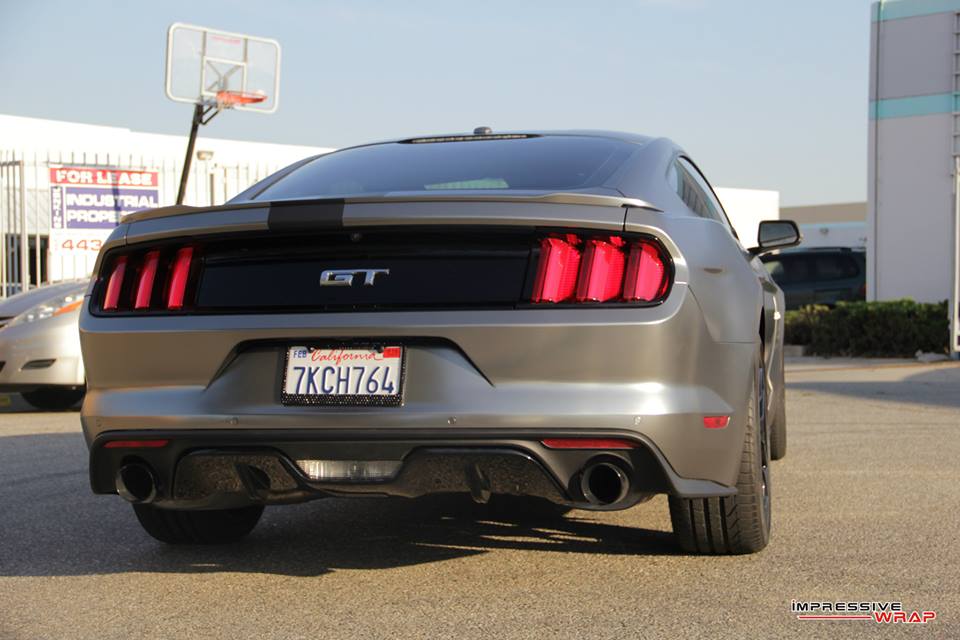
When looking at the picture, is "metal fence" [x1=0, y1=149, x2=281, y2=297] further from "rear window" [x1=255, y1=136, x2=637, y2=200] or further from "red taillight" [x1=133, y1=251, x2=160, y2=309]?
"red taillight" [x1=133, y1=251, x2=160, y2=309]

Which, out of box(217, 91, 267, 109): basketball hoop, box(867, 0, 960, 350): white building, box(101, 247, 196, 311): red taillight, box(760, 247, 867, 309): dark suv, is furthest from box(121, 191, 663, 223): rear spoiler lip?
box(760, 247, 867, 309): dark suv

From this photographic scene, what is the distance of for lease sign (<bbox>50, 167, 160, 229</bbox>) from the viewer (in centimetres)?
1845

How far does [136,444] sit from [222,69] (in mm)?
19084

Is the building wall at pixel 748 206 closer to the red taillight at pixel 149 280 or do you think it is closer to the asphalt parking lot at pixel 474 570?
the asphalt parking lot at pixel 474 570

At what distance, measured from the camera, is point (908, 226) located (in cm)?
2038

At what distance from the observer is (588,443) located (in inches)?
149

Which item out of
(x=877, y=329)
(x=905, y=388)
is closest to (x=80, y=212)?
(x=877, y=329)

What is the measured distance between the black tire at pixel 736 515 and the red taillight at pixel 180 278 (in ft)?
5.69

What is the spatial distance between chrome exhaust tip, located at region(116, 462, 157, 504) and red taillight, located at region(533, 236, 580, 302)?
1.41 m

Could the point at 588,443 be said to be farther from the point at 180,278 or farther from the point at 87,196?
the point at 87,196

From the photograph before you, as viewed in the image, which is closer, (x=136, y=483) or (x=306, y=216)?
(x=306, y=216)

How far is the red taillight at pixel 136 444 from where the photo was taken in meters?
4.11

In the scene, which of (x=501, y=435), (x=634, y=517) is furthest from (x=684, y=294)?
(x=634, y=517)

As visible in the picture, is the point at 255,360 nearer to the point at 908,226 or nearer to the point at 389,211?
the point at 389,211
